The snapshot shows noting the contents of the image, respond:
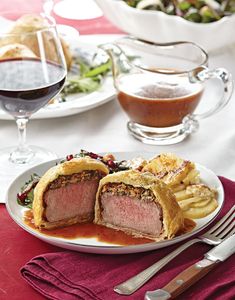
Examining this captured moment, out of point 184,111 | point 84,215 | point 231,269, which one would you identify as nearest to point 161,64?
point 184,111

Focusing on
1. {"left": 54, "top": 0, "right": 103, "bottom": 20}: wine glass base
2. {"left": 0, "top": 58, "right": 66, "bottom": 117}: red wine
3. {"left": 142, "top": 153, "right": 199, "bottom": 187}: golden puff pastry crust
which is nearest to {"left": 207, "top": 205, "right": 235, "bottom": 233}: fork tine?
{"left": 142, "top": 153, "right": 199, "bottom": 187}: golden puff pastry crust

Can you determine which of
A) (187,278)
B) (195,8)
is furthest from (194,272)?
(195,8)

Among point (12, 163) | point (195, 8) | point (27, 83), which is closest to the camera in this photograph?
point (27, 83)

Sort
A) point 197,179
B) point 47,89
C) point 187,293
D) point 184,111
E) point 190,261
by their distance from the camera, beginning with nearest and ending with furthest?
1. point 187,293
2. point 190,261
3. point 197,179
4. point 47,89
5. point 184,111

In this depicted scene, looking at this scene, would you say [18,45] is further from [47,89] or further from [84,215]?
[84,215]

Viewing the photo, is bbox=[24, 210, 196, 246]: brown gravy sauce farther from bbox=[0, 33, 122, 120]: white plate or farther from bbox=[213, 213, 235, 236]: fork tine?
bbox=[0, 33, 122, 120]: white plate

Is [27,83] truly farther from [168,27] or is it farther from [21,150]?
[168,27]
